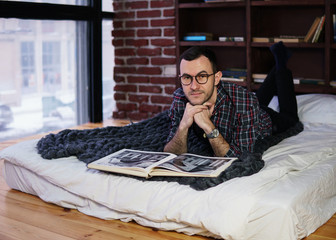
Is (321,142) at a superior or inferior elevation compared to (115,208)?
superior

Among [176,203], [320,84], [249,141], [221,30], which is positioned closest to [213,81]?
[249,141]

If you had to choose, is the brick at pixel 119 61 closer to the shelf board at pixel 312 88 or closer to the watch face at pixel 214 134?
the shelf board at pixel 312 88

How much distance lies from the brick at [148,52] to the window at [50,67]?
356 millimetres

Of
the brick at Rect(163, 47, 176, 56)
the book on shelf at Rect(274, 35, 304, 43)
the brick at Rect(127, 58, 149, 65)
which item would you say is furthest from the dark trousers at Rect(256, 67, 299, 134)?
the brick at Rect(127, 58, 149, 65)

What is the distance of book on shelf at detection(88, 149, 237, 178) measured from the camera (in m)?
2.16

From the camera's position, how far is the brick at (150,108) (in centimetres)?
478

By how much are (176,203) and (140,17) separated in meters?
2.96

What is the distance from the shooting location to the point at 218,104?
251 cm

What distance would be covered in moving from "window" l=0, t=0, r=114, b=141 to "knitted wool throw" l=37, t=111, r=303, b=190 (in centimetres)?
130

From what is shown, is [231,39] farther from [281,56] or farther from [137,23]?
[137,23]

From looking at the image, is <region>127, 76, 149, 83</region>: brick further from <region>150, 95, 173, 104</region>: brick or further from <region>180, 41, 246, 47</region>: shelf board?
<region>180, 41, 246, 47</region>: shelf board

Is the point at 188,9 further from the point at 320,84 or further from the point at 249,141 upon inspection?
the point at 249,141

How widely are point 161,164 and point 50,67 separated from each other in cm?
242

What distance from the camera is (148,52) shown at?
4.74 m
